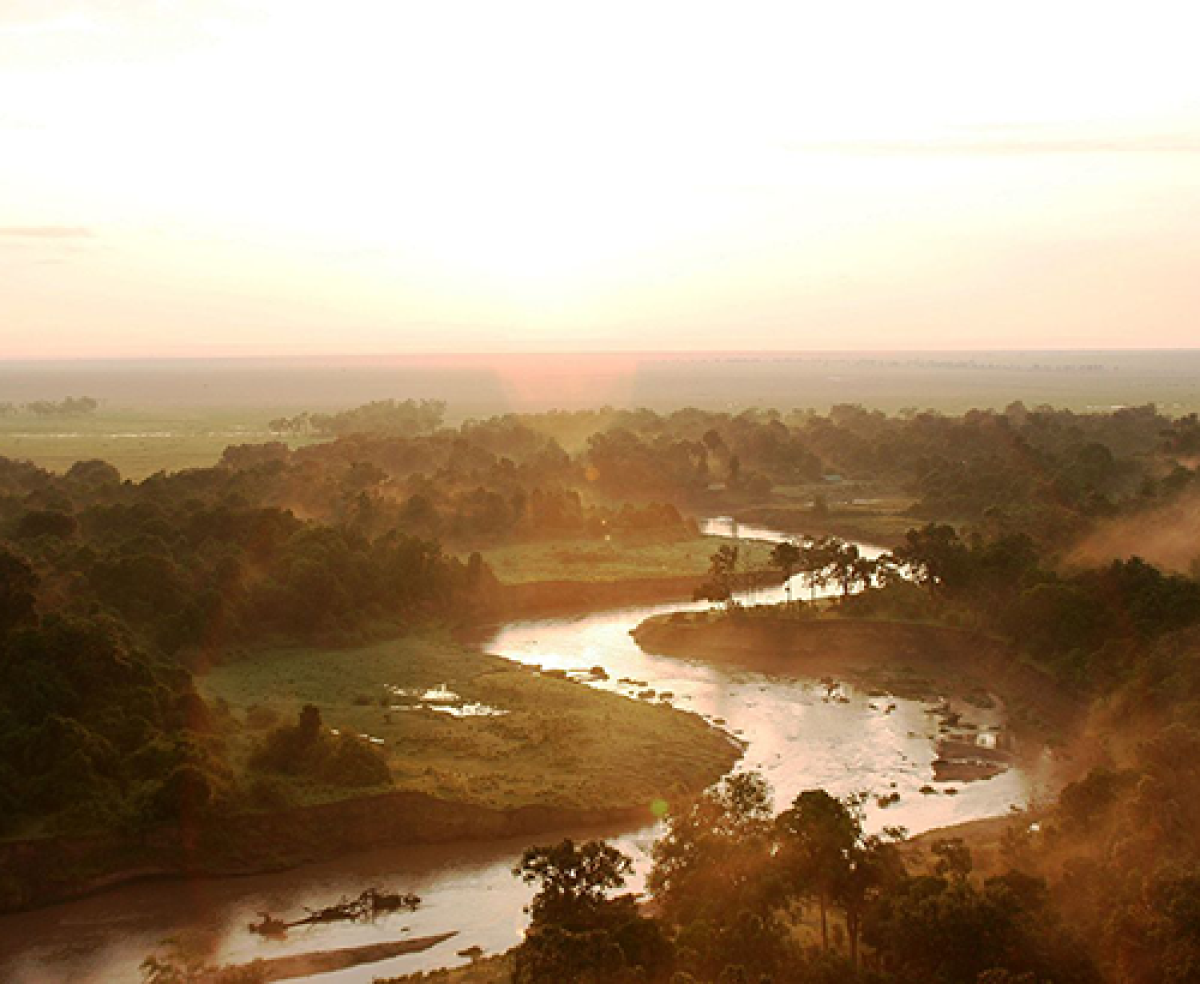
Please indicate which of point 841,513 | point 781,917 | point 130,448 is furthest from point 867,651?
point 130,448

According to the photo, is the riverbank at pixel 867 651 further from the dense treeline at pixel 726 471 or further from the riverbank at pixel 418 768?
the dense treeline at pixel 726 471

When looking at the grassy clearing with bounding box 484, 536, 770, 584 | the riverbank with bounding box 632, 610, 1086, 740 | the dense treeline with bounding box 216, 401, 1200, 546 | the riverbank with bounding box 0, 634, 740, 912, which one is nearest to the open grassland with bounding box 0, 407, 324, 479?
the dense treeline with bounding box 216, 401, 1200, 546

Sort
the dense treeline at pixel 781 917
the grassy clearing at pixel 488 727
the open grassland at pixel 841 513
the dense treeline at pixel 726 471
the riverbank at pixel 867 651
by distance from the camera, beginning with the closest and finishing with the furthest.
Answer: the dense treeline at pixel 781 917, the grassy clearing at pixel 488 727, the riverbank at pixel 867 651, the dense treeline at pixel 726 471, the open grassland at pixel 841 513

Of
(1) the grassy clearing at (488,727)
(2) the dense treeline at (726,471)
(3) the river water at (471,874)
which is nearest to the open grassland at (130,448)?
(2) the dense treeline at (726,471)

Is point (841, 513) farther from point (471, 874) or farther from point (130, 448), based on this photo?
point (130, 448)

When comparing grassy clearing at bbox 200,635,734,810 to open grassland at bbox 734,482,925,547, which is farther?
open grassland at bbox 734,482,925,547

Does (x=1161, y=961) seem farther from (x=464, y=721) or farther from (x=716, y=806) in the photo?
(x=464, y=721)

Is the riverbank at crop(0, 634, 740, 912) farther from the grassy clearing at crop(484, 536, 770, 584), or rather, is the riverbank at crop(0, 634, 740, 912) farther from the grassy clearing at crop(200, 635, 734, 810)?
the grassy clearing at crop(484, 536, 770, 584)
